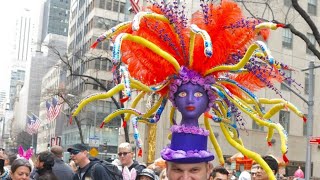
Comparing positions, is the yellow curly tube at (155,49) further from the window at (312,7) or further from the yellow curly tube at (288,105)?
the window at (312,7)

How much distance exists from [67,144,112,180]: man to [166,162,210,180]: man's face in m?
2.74

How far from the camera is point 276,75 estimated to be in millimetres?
4527

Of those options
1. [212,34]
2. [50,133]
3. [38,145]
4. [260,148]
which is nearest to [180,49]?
[212,34]

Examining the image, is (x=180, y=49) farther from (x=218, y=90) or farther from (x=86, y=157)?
(x=86, y=157)

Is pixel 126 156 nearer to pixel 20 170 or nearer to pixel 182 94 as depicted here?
pixel 20 170

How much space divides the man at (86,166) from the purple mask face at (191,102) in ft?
9.00

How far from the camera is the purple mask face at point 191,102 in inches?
165

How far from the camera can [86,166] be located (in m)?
7.00

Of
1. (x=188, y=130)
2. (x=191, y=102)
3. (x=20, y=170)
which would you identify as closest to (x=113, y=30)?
(x=191, y=102)

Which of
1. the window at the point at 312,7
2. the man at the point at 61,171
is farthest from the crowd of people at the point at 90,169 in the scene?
the window at the point at 312,7

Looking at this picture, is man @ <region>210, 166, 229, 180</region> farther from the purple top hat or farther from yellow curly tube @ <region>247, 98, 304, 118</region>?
the purple top hat

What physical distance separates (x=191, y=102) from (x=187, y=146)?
0.37 metres

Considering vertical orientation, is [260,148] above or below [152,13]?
below

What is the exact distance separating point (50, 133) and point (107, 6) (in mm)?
32732
